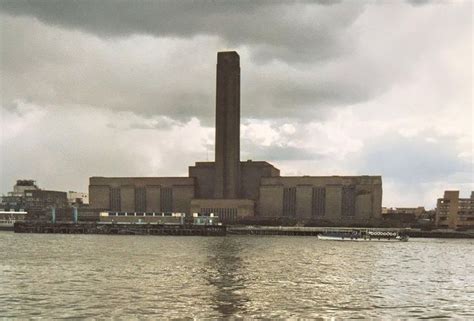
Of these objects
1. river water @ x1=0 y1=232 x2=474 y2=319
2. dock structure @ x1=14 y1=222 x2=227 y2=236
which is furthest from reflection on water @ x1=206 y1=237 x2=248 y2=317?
dock structure @ x1=14 y1=222 x2=227 y2=236

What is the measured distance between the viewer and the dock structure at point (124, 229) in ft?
595

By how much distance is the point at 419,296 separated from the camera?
47000 millimetres

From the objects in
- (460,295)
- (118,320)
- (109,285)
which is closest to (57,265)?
(109,285)

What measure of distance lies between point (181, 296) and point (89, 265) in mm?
27415

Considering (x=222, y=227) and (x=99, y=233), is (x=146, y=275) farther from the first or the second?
(x=99, y=233)

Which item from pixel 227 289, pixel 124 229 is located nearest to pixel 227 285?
pixel 227 289

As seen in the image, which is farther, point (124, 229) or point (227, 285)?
point (124, 229)

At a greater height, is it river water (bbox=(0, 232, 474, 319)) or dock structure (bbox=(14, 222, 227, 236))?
river water (bbox=(0, 232, 474, 319))

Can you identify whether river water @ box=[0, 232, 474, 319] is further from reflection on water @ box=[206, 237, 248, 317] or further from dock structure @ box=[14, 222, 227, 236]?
dock structure @ box=[14, 222, 227, 236]

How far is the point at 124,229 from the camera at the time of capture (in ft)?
616

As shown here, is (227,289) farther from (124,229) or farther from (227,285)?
(124,229)

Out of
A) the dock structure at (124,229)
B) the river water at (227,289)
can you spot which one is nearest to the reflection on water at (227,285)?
the river water at (227,289)

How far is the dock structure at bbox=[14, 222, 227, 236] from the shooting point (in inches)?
7136

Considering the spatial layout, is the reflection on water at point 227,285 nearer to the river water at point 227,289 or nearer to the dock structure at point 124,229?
the river water at point 227,289
